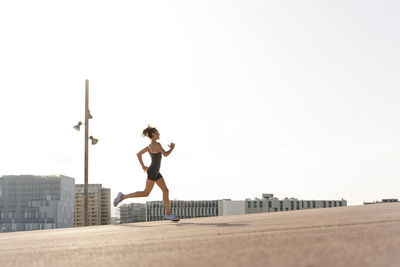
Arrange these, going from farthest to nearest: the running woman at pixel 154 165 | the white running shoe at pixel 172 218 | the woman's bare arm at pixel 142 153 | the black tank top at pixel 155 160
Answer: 1. the woman's bare arm at pixel 142 153
2. the black tank top at pixel 155 160
3. the running woman at pixel 154 165
4. the white running shoe at pixel 172 218

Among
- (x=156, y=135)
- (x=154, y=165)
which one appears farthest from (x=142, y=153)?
(x=156, y=135)

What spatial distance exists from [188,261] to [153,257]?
40 centimetres

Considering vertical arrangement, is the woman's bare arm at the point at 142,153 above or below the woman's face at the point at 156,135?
below

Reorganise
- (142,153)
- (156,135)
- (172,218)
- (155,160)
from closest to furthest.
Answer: (172,218) < (156,135) < (155,160) < (142,153)

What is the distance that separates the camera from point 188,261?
241cm

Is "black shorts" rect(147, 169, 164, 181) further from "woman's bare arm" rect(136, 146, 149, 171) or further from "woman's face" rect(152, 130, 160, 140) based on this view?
"woman's face" rect(152, 130, 160, 140)

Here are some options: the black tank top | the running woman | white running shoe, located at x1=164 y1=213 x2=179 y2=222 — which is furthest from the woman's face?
white running shoe, located at x1=164 y1=213 x2=179 y2=222

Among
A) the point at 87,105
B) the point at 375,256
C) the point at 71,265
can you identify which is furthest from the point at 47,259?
the point at 87,105

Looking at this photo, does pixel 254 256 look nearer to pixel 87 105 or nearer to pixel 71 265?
pixel 71 265

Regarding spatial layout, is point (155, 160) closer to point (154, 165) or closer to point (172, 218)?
point (154, 165)

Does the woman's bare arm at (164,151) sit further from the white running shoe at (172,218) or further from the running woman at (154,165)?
the white running shoe at (172,218)

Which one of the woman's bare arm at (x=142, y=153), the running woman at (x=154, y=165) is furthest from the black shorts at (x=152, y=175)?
the woman's bare arm at (x=142, y=153)

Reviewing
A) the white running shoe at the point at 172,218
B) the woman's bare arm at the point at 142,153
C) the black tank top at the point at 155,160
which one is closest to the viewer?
the white running shoe at the point at 172,218

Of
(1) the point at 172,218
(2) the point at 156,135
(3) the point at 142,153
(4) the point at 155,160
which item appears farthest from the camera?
(3) the point at 142,153
